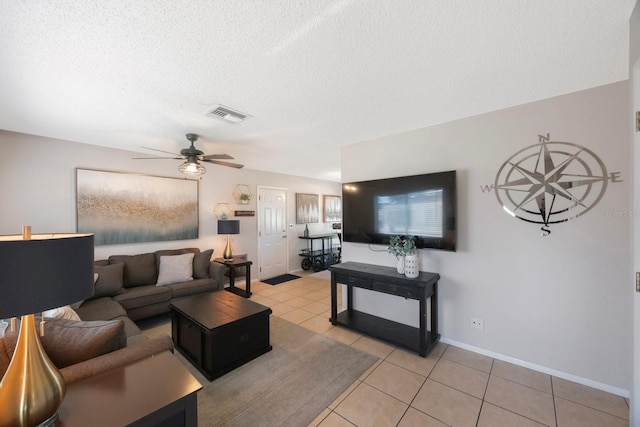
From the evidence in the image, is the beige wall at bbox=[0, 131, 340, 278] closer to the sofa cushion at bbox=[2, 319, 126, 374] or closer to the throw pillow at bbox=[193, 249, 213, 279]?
the throw pillow at bbox=[193, 249, 213, 279]

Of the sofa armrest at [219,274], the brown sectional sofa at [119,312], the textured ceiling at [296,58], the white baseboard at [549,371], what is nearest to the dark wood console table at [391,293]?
the white baseboard at [549,371]

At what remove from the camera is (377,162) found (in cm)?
332

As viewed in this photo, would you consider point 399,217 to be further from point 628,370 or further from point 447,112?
point 628,370

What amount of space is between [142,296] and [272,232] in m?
2.95

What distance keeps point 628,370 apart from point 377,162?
282cm

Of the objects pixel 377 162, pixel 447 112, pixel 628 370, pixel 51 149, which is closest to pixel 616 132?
pixel 447 112

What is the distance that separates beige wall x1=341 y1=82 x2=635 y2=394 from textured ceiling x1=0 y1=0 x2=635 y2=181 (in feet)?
0.76

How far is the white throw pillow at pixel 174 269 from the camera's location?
3615mm

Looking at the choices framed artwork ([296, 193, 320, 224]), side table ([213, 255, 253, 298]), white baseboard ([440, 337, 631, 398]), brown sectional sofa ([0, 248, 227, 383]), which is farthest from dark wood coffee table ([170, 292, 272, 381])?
framed artwork ([296, 193, 320, 224])

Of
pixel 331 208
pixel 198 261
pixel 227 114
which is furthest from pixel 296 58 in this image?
pixel 331 208

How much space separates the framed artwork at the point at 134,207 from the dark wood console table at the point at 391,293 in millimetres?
2831

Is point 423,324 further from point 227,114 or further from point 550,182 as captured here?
point 227,114

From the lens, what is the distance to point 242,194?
205 inches

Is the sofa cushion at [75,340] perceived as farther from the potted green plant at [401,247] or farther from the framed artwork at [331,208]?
the framed artwork at [331,208]
